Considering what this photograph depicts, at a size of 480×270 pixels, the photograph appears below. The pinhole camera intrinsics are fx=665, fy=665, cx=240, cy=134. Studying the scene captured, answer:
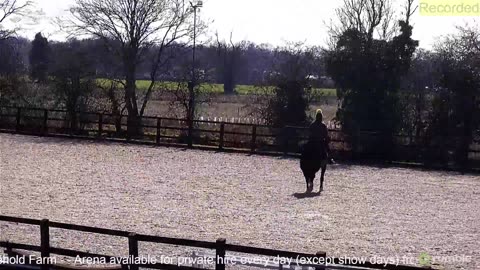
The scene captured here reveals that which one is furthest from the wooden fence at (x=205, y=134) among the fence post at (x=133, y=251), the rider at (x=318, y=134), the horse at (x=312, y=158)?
the fence post at (x=133, y=251)

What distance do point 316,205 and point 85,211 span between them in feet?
14.3

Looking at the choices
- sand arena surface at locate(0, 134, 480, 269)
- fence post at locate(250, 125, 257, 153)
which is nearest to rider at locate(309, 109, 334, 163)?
sand arena surface at locate(0, 134, 480, 269)

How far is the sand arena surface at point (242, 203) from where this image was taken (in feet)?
31.6

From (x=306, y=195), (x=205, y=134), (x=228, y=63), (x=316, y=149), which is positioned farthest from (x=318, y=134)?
(x=228, y=63)

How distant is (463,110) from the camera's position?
22016 mm

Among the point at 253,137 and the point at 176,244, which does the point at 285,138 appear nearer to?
the point at 253,137

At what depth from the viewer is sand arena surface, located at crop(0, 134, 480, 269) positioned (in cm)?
964

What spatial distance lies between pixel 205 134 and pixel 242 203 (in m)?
12.1

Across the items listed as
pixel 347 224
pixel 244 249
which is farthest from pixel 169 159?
pixel 244 249

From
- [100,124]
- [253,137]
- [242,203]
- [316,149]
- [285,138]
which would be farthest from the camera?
[100,124]

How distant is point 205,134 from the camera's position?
81.3 feet

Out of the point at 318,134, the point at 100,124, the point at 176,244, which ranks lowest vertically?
the point at 176,244

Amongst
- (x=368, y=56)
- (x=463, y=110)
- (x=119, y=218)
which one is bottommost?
(x=119, y=218)

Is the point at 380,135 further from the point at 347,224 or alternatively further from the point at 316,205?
the point at 347,224
